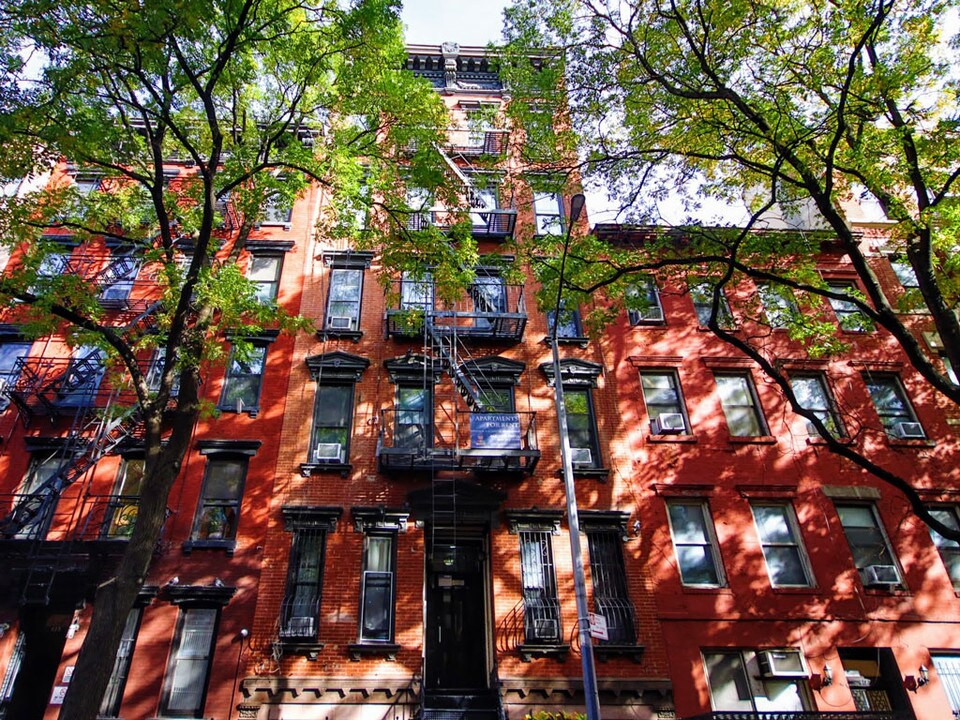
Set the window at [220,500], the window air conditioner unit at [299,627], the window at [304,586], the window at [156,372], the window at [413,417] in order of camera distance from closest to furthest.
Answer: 1. the window air conditioner unit at [299,627]
2. the window at [304,586]
3. the window at [220,500]
4. the window at [156,372]
5. the window at [413,417]

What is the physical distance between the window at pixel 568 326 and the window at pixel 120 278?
1145 cm

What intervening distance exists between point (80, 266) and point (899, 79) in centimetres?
1974

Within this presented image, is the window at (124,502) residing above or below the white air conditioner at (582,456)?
below

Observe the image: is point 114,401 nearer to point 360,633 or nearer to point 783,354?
point 360,633

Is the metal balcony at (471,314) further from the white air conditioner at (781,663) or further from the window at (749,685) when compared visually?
the white air conditioner at (781,663)

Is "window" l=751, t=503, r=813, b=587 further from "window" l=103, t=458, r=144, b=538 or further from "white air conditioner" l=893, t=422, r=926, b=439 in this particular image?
"window" l=103, t=458, r=144, b=538

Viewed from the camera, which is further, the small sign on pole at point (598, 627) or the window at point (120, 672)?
the window at point (120, 672)

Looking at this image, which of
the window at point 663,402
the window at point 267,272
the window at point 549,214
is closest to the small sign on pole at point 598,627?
the window at point 663,402

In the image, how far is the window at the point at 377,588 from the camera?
1319 centimetres

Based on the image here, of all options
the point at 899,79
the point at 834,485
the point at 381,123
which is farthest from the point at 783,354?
the point at 381,123

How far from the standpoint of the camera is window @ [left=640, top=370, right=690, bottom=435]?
16062 mm

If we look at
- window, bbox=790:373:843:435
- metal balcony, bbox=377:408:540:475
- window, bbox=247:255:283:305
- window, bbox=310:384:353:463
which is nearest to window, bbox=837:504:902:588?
window, bbox=790:373:843:435

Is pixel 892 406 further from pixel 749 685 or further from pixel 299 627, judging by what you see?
pixel 299 627

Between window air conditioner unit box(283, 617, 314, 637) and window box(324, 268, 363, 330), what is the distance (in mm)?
7321
